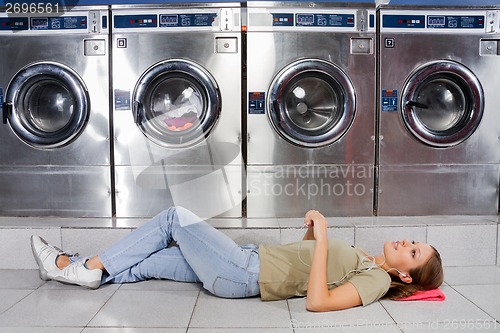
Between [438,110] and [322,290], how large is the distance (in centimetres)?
199

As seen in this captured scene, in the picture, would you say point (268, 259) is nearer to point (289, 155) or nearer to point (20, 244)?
point (289, 155)

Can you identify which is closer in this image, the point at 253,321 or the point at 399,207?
the point at 253,321

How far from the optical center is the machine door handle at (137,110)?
10.6 feet

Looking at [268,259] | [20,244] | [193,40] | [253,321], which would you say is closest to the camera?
[253,321]

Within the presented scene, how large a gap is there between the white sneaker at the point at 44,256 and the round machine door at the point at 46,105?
3.05 ft

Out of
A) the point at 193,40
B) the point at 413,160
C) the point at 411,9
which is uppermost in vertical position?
the point at 411,9

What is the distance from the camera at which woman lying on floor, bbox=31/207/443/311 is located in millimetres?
2041

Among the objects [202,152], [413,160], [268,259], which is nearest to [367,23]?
[413,160]

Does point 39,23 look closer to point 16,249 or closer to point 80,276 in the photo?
point 16,249

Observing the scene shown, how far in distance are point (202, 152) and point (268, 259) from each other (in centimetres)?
128

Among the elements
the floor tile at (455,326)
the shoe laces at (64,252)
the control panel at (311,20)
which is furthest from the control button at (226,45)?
the floor tile at (455,326)

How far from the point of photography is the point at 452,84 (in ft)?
11.1

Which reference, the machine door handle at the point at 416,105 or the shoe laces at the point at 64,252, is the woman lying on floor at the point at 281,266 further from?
the machine door handle at the point at 416,105

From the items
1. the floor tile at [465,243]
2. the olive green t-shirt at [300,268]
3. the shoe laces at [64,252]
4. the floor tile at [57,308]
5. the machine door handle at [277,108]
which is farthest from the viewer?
the machine door handle at [277,108]
